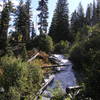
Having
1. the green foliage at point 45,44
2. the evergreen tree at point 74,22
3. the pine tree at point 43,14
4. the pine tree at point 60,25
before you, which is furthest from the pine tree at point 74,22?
the green foliage at point 45,44

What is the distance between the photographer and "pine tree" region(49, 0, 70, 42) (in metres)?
57.9

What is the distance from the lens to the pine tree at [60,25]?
190 ft

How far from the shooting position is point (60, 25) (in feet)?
193

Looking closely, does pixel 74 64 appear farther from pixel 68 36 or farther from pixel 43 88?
pixel 68 36

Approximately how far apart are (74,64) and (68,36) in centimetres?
2330

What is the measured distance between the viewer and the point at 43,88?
23.2 meters

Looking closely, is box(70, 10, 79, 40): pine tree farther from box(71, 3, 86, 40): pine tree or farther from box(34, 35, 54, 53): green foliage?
box(34, 35, 54, 53): green foliage

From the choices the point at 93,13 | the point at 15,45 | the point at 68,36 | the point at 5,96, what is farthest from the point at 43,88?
the point at 93,13

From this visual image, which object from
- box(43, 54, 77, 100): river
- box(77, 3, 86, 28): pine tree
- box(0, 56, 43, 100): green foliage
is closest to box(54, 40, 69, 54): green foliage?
box(43, 54, 77, 100): river

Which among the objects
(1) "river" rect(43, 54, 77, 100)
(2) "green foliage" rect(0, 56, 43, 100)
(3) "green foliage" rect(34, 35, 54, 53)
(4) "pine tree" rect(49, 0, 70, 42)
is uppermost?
(4) "pine tree" rect(49, 0, 70, 42)

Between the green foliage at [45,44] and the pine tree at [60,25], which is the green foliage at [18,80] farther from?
the pine tree at [60,25]

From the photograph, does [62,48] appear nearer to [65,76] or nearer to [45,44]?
[45,44]

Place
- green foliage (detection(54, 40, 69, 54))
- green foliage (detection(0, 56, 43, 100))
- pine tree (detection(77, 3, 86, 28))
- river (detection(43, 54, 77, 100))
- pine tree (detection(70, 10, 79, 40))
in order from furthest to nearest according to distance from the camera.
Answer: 1. pine tree (detection(77, 3, 86, 28))
2. pine tree (detection(70, 10, 79, 40))
3. green foliage (detection(54, 40, 69, 54))
4. river (detection(43, 54, 77, 100))
5. green foliage (detection(0, 56, 43, 100))

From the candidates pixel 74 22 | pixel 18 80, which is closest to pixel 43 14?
pixel 74 22
